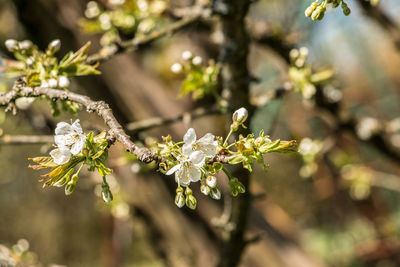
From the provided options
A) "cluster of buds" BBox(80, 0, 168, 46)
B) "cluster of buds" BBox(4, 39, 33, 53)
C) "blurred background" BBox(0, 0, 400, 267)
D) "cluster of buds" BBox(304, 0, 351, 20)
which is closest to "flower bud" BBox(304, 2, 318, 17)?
"cluster of buds" BBox(304, 0, 351, 20)

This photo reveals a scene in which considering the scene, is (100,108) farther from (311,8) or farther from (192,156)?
(311,8)

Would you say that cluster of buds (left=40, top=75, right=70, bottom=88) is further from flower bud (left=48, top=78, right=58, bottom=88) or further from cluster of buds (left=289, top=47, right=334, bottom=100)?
cluster of buds (left=289, top=47, right=334, bottom=100)

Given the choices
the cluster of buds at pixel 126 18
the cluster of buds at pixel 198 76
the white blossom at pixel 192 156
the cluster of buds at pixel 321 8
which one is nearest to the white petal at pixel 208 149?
the white blossom at pixel 192 156

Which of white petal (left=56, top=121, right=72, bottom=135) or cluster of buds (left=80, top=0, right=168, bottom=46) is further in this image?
cluster of buds (left=80, top=0, right=168, bottom=46)

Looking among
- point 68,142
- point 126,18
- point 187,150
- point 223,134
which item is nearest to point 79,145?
point 68,142

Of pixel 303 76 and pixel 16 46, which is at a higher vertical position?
pixel 16 46

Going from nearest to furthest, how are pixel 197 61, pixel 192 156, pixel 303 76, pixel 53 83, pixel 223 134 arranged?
pixel 192 156, pixel 53 83, pixel 197 61, pixel 303 76, pixel 223 134

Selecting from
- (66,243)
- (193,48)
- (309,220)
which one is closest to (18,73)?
(193,48)
